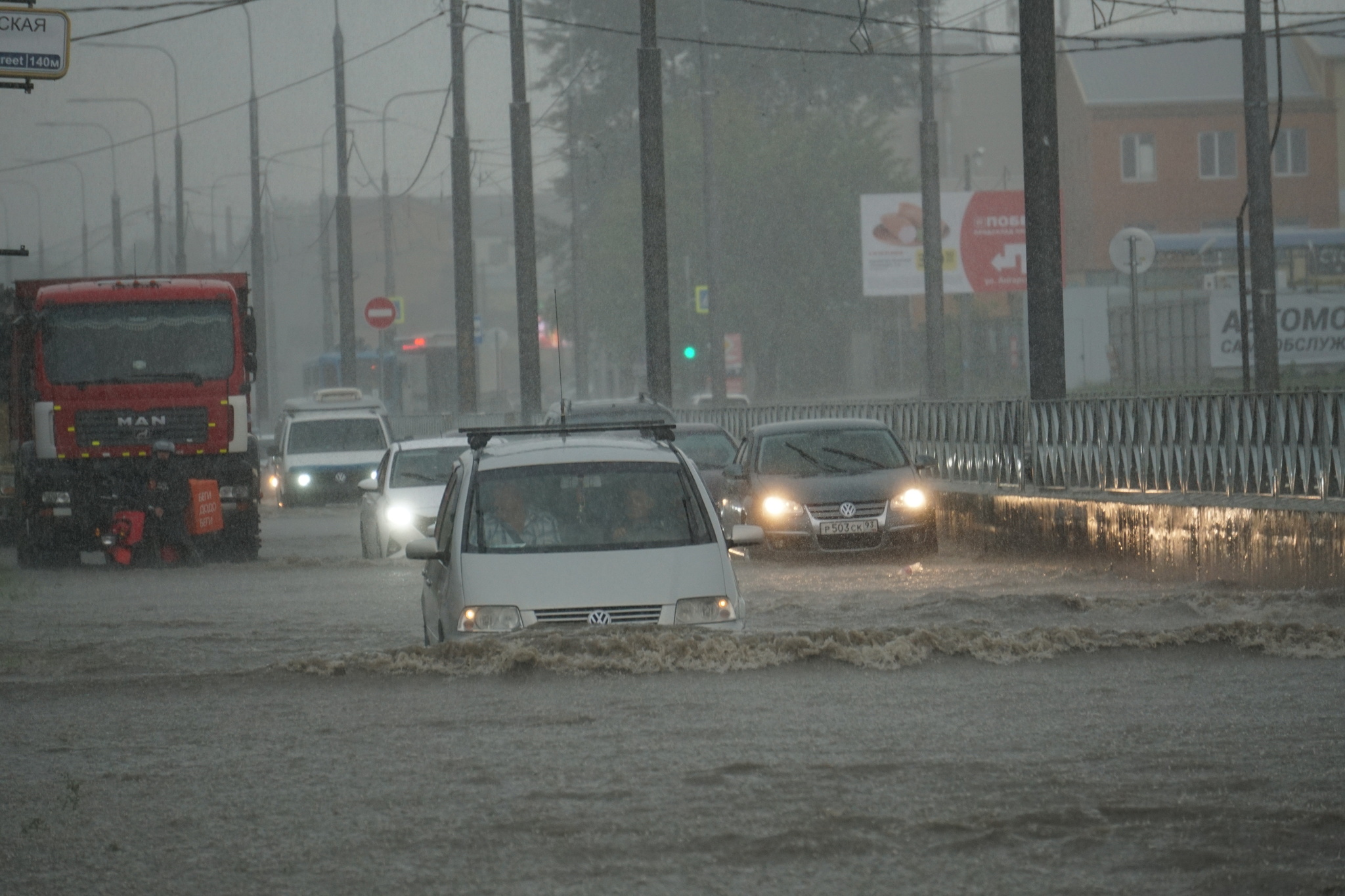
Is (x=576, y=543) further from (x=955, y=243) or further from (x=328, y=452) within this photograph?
Answer: (x=955, y=243)

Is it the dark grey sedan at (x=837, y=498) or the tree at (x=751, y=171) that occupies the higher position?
the tree at (x=751, y=171)

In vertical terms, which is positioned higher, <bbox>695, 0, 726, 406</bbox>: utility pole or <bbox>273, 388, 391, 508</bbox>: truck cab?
<bbox>695, 0, 726, 406</bbox>: utility pole

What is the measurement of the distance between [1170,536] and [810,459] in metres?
5.08

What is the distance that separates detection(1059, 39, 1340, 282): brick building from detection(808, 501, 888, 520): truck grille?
2268 inches

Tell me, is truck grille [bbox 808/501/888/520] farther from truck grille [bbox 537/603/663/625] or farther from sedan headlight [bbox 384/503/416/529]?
truck grille [bbox 537/603/663/625]

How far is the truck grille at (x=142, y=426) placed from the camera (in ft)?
73.9

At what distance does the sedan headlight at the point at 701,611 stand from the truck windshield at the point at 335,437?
87.8 feet

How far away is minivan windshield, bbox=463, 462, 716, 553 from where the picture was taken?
10.6 metres

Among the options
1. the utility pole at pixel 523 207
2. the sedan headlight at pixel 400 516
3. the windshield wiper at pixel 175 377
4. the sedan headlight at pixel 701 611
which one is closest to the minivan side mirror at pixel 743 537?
the sedan headlight at pixel 701 611

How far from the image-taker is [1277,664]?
1066 centimetres

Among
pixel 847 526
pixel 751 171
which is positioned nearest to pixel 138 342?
pixel 847 526

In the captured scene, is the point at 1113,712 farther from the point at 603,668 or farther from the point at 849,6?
the point at 849,6

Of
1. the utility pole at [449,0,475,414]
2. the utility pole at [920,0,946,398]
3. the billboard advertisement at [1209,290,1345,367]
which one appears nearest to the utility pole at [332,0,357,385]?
the utility pole at [449,0,475,414]

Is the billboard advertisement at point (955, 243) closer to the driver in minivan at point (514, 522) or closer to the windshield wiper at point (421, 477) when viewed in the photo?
the windshield wiper at point (421, 477)
